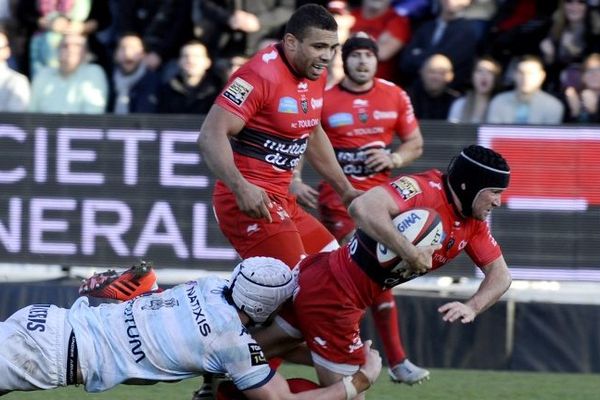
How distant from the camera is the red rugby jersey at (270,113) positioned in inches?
309

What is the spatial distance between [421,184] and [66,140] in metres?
4.29

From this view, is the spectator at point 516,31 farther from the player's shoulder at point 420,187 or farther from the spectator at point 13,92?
the player's shoulder at point 420,187

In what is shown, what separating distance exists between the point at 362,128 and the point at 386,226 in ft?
10.1

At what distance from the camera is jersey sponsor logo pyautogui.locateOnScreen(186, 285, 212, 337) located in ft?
21.8

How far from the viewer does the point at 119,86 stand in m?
12.4

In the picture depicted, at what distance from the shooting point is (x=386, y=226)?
6.91 meters

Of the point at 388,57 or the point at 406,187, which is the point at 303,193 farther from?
the point at 388,57

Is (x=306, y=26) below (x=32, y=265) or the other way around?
the other way around

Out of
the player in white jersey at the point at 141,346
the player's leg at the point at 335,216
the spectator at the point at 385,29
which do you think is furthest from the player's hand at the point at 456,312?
the spectator at the point at 385,29

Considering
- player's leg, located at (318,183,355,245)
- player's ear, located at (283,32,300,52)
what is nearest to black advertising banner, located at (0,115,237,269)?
player's leg, located at (318,183,355,245)

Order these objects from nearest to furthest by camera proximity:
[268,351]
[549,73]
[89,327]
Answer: [89,327]
[268,351]
[549,73]

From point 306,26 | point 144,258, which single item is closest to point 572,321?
point 144,258

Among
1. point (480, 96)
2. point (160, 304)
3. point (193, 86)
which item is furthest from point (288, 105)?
point (193, 86)

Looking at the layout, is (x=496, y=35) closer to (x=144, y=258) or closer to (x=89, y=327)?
(x=144, y=258)
